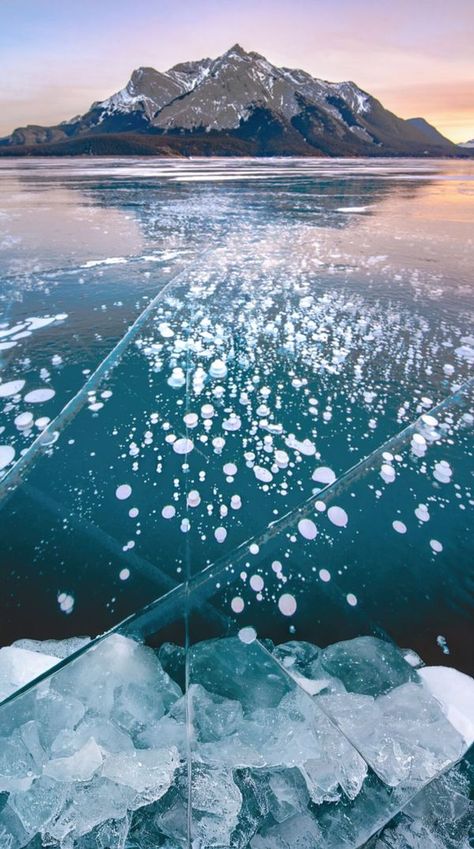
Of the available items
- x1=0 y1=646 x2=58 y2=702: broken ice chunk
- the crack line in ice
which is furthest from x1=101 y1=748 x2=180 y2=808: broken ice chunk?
the crack line in ice

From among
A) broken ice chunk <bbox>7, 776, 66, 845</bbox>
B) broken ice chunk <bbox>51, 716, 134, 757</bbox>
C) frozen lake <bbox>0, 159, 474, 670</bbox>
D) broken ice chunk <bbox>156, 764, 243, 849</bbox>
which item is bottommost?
broken ice chunk <bbox>156, 764, 243, 849</bbox>

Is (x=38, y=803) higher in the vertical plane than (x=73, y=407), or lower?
lower

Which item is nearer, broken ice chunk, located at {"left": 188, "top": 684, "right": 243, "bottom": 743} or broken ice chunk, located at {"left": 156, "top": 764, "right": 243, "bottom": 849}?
broken ice chunk, located at {"left": 156, "top": 764, "right": 243, "bottom": 849}

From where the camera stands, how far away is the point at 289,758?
141 cm

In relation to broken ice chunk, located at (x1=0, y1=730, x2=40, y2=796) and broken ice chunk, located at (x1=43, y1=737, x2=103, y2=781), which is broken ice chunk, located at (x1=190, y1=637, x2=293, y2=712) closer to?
broken ice chunk, located at (x1=43, y1=737, x2=103, y2=781)

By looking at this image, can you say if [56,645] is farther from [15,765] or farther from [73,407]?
[73,407]

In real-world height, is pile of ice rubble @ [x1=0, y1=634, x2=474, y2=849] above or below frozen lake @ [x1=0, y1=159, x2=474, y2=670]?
below

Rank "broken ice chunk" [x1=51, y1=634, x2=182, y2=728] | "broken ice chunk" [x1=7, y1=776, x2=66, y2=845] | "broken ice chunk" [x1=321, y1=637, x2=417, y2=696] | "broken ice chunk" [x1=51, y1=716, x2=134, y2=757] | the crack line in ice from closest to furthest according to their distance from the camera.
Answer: "broken ice chunk" [x1=7, y1=776, x2=66, y2=845], "broken ice chunk" [x1=51, y1=716, x2=134, y2=757], "broken ice chunk" [x1=51, y1=634, x2=182, y2=728], "broken ice chunk" [x1=321, y1=637, x2=417, y2=696], the crack line in ice

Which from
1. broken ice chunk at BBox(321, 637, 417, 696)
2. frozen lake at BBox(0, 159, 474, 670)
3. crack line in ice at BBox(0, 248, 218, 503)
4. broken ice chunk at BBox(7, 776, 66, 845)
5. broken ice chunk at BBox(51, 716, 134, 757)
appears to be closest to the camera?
broken ice chunk at BBox(7, 776, 66, 845)

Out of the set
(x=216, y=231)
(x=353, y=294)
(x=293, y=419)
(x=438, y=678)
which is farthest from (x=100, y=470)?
(x=216, y=231)

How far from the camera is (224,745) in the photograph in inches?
57.1

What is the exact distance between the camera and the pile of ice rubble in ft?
4.23

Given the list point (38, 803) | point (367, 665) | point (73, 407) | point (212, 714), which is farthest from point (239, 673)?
point (73, 407)

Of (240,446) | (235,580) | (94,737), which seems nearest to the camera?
(94,737)
